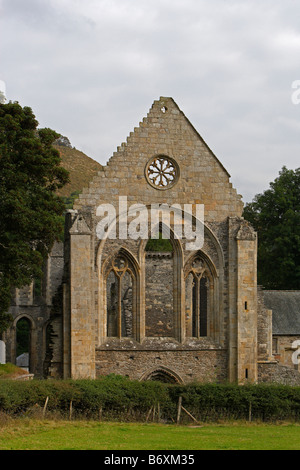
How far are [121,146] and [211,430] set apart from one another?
9.96 m

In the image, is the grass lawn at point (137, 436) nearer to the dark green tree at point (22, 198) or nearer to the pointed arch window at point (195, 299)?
the pointed arch window at point (195, 299)

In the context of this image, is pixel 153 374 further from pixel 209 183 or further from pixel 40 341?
pixel 40 341

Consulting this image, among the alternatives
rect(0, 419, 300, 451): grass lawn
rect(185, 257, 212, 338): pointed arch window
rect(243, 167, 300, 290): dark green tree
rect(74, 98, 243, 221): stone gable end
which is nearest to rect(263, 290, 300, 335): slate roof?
rect(185, 257, 212, 338): pointed arch window

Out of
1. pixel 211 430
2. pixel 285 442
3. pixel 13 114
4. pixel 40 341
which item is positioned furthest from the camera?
pixel 40 341

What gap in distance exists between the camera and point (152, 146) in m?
24.7

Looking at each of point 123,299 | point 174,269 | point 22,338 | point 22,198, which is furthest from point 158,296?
point 22,338

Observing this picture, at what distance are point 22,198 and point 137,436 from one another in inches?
436

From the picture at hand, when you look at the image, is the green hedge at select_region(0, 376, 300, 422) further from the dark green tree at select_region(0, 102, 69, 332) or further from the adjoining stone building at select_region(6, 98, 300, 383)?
the dark green tree at select_region(0, 102, 69, 332)

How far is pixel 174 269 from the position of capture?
24.7 metres

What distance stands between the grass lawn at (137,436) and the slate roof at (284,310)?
51.7 ft

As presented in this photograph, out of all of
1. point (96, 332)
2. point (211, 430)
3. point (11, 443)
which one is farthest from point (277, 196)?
point (11, 443)

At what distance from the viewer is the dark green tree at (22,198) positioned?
2530 centimetres

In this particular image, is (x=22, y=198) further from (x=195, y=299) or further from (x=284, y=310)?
(x=195, y=299)

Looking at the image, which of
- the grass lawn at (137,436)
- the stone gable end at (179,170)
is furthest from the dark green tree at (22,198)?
the grass lawn at (137,436)
